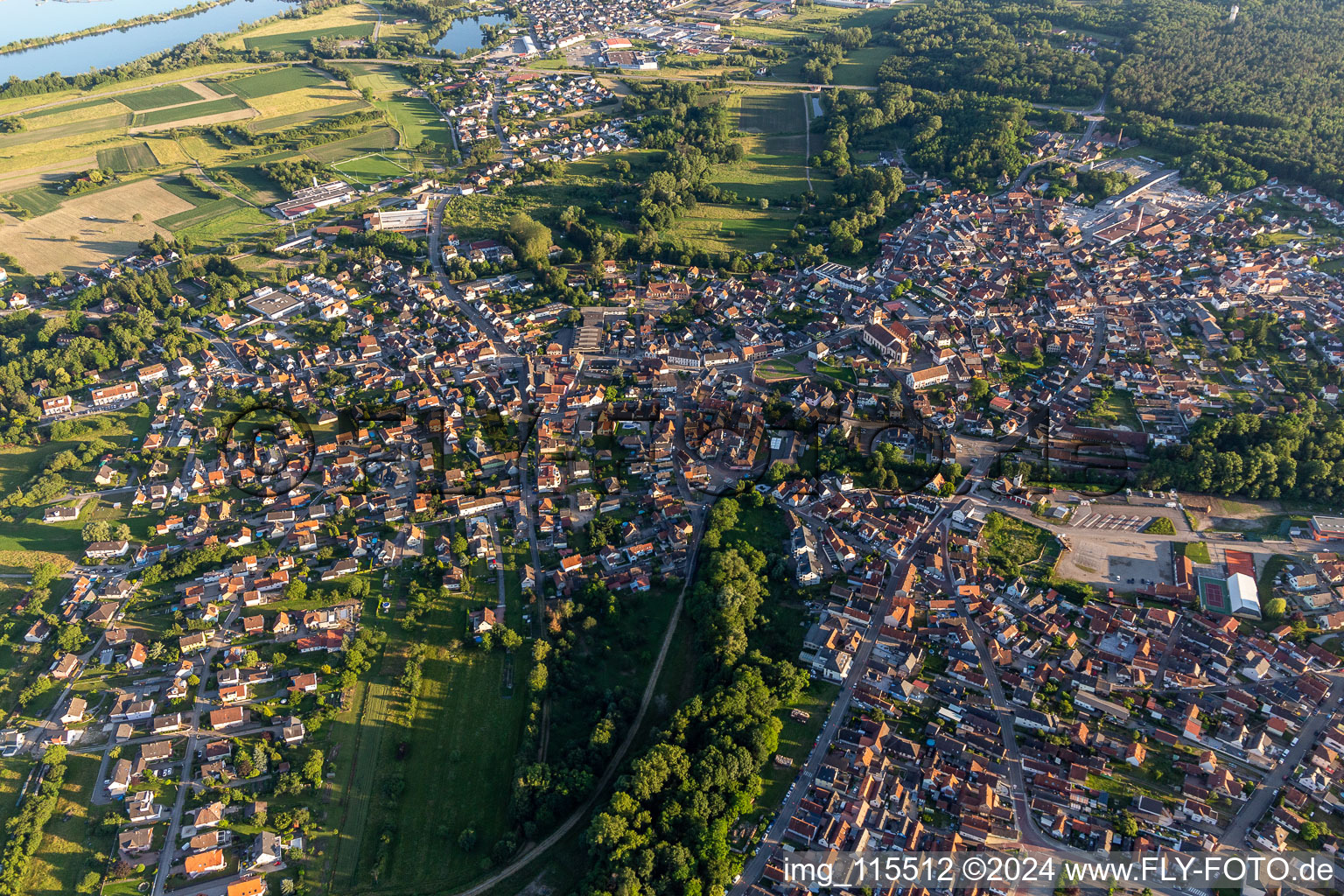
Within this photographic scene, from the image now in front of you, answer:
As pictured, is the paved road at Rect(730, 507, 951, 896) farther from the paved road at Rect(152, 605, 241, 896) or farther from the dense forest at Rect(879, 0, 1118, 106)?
the dense forest at Rect(879, 0, 1118, 106)

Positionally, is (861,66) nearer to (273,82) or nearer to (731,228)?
(731,228)

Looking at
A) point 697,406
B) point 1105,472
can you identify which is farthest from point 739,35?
point 1105,472

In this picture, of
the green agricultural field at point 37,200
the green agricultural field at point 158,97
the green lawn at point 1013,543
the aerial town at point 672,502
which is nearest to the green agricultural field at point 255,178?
the aerial town at point 672,502

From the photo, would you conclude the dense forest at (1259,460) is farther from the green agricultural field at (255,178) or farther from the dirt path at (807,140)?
the green agricultural field at (255,178)

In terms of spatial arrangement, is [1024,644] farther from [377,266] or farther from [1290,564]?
[377,266]

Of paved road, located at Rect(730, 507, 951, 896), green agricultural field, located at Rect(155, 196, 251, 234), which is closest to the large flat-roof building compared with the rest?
green agricultural field, located at Rect(155, 196, 251, 234)

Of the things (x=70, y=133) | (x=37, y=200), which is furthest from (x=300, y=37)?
(x=37, y=200)

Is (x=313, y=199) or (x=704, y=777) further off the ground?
(x=313, y=199)
